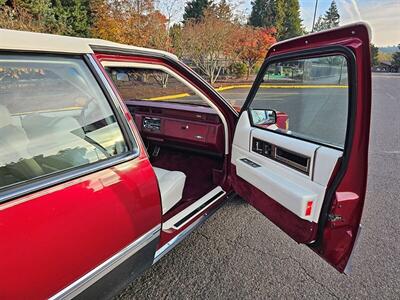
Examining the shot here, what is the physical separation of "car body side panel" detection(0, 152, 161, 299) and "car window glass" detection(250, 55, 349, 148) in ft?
3.62

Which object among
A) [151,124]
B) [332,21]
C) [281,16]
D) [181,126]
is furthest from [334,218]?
[281,16]

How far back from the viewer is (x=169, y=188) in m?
2.16

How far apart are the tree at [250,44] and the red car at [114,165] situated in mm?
17812

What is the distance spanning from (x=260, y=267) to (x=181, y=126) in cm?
155

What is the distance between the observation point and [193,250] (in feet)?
7.72

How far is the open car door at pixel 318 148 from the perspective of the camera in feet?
4.53

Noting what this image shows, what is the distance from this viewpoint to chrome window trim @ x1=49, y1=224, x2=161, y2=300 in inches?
48.0

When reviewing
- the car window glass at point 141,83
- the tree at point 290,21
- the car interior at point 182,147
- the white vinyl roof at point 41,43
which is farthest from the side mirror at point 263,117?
the tree at point 290,21

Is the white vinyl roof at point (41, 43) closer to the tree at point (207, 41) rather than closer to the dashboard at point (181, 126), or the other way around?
the dashboard at point (181, 126)

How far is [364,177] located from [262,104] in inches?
47.4

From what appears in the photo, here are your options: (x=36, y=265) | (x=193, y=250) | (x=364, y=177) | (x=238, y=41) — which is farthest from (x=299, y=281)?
(x=238, y=41)

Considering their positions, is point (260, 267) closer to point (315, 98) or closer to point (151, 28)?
point (315, 98)

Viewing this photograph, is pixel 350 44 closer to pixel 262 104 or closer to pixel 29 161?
pixel 262 104

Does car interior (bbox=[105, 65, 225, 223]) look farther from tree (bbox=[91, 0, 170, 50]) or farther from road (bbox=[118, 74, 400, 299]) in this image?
tree (bbox=[91, 0, 170, 50])
